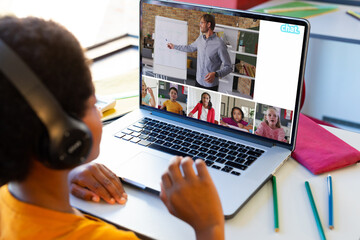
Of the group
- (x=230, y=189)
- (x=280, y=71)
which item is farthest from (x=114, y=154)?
(x=280, y=71)

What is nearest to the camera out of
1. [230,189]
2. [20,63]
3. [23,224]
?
[20,63]

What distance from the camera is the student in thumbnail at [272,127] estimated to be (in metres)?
1.07

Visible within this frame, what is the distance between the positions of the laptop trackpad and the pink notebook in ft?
1.10

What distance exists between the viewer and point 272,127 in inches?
42.7

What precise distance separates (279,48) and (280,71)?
0.18 feet

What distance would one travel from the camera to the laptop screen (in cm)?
103

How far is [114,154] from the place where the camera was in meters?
1.09

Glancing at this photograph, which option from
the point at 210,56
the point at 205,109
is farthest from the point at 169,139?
the point at 210,56

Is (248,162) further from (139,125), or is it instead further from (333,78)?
(333,78)

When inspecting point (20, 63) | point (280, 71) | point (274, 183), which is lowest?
point (274, 183)

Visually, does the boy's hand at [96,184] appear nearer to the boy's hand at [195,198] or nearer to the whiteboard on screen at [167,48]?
→ the boy's hand at [195,198]

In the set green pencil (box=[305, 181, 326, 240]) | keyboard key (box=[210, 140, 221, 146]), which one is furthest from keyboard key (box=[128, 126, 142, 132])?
green pencil (box=[305, 181, 326, 240])

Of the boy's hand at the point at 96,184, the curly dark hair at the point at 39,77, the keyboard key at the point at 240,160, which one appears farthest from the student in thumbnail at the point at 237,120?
the curly dark hair at the point at 39,77

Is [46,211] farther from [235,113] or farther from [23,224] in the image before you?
[235,113]
